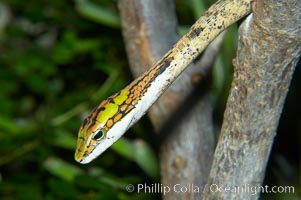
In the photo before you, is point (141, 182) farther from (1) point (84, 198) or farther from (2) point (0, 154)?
(2) point (0, 154)

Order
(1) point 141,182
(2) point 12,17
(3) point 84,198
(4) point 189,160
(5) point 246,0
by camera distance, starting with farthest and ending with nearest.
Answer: (2) point 12,17
(1) point 141,182
(3) point 84,198
(4) point 189,160
(5) point 246,0

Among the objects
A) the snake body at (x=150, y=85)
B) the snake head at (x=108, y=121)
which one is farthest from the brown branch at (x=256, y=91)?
the snake head at (x=108, y=121)

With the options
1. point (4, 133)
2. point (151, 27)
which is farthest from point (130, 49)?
point (4, 133)

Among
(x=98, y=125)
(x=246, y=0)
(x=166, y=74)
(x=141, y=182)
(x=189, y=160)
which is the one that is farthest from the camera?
(x=141, y=182)

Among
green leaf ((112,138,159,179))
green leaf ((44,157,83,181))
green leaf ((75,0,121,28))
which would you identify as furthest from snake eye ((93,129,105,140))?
green leaf ((75,0,121,28))

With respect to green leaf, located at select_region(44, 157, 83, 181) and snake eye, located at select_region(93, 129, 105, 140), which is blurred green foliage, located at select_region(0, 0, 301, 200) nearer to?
green leaf, located at select_region(44, 157, 83, 181)

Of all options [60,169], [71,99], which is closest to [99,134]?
[60,169]
